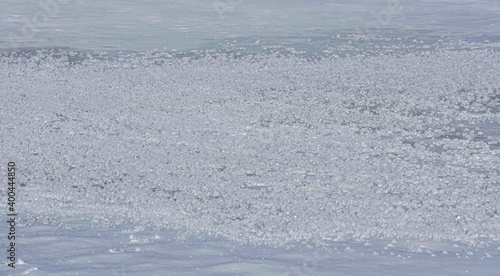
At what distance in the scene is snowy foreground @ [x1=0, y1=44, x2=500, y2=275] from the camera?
356 cm

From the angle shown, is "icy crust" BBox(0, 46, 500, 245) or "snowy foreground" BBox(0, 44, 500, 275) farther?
"icy crust" BBox(0, 46, 500, 245)

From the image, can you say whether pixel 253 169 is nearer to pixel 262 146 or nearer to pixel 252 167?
pixel 252 167

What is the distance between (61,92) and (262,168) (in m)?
3.17

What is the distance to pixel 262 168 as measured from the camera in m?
4.86

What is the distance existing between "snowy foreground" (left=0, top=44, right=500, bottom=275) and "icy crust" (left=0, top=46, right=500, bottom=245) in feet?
0.06

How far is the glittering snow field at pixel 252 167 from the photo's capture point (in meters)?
3.56

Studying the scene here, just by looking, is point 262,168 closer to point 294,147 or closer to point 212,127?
point 294,147

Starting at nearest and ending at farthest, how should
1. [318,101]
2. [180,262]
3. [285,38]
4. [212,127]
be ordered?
[180,262] → [212,127] → [318,101] → [285,38]

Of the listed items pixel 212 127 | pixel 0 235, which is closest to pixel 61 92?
pixel 212 127

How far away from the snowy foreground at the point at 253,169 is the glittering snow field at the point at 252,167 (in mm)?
14

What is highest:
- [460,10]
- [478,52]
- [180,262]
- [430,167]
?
[460,10]

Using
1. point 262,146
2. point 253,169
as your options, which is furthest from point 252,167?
point 262,146

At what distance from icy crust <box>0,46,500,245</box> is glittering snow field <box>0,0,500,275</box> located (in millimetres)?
17

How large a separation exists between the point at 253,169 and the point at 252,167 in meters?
0.05
